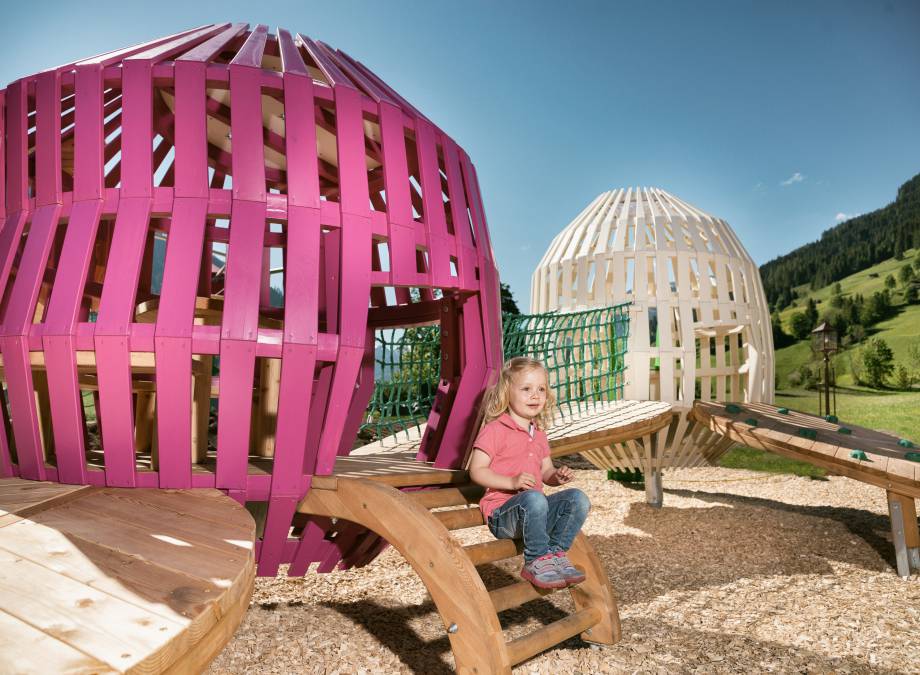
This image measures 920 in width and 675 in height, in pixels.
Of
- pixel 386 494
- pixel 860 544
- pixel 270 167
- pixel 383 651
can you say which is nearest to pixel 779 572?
pixel 860 544

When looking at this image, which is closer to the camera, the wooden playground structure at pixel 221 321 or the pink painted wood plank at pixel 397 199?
the wooden playground structure at pixel 221 321

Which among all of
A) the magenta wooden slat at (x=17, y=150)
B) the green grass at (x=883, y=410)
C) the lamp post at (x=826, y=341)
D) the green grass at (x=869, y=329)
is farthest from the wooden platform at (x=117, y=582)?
the green grass at (x=869, y=329)

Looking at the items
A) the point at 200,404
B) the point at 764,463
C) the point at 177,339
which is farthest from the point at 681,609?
the point at 764,463

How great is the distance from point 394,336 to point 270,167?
1.91 meters

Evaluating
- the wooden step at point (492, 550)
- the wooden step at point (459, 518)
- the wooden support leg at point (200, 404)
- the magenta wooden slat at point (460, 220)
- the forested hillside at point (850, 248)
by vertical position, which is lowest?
the wooden step at point (492, 550)

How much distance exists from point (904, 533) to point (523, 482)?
12.4 feet

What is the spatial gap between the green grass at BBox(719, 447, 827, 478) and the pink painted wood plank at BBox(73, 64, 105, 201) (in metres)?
10.5

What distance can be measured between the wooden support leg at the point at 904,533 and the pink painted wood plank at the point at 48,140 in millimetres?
5333

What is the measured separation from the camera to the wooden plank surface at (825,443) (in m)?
4.27

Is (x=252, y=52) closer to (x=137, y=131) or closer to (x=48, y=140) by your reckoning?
(x=137, y=131)

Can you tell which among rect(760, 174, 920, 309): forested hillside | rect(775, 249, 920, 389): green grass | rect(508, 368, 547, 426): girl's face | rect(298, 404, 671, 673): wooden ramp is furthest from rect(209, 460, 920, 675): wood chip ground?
rect(760, 174, 920, 309): forested hillside

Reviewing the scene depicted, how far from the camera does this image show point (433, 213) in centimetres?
253

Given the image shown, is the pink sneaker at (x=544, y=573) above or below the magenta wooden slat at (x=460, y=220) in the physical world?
below

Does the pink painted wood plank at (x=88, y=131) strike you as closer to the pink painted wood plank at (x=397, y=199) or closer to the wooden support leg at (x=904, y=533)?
the pink painted wood plank at (x=397, y=199)
